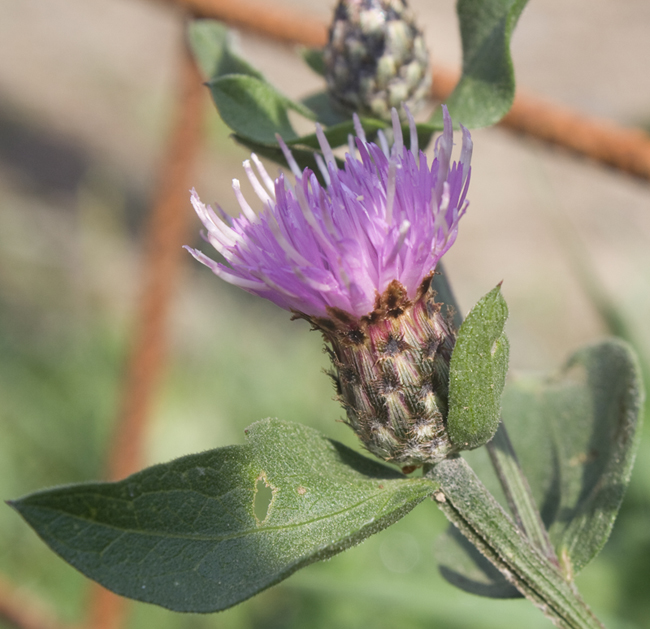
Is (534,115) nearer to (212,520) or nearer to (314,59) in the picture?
(314,59)

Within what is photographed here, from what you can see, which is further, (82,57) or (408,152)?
(82,57)

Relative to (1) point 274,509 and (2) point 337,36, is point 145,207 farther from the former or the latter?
(1) point 274,509

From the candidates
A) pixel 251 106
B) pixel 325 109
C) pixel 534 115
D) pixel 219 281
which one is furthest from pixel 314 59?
pixel 219 281

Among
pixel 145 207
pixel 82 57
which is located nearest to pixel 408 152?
pixel 145 207

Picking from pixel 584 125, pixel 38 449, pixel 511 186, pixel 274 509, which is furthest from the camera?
pixel 511 186

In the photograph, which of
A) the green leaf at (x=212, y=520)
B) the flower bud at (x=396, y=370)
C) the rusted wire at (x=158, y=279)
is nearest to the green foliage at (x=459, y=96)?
the flower bud at (x=396, y=370)

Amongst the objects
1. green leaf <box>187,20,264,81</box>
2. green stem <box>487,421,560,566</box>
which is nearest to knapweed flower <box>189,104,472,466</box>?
green stem <box>487,421,560,566</box>
